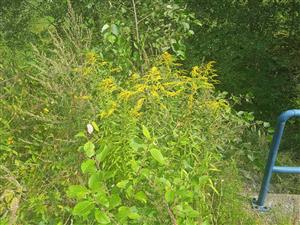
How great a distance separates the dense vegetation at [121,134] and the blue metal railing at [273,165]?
128 millimetres

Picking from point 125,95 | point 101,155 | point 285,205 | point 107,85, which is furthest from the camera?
point 285,205

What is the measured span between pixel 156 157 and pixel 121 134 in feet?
1.52

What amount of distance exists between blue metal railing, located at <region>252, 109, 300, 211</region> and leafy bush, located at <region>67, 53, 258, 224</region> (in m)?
0.27

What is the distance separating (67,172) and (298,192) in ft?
7.11

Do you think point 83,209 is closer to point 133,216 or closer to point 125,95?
point 133,216

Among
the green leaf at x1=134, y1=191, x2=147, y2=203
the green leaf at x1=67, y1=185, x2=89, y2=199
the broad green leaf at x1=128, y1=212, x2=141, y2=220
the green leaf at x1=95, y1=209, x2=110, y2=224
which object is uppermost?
the green leaf at x1=67, y1=185, x2=89, y2=199

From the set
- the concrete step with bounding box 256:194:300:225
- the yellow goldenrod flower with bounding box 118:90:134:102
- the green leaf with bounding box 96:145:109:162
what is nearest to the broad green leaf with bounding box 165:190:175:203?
the green leaf with bounding box 96:145:109:162

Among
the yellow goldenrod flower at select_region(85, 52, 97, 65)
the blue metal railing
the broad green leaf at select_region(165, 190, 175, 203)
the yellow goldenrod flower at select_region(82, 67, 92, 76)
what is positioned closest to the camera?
the broad green leaf at select_region(165, 190, 175, 203)

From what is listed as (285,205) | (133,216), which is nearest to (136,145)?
(133,216)

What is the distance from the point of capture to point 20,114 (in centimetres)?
356

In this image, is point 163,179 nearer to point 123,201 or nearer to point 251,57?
point 123,201

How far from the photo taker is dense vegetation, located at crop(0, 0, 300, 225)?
2496 mm

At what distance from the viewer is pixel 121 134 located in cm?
281

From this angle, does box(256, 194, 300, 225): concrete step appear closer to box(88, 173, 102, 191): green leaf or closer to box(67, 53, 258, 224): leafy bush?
box(67, 53, 258, 224): leafy bush
